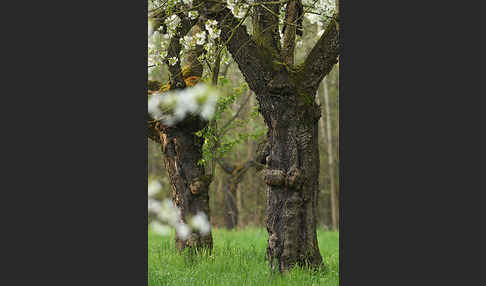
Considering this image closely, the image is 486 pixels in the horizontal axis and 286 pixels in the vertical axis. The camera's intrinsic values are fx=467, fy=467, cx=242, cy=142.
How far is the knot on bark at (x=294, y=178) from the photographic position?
5.47 metres

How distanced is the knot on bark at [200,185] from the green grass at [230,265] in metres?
0.58

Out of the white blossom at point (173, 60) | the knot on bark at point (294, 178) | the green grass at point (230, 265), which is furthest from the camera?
the white blossom at point (173, 60)

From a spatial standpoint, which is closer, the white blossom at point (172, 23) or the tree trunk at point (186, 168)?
the white blossom at point (172, 23)

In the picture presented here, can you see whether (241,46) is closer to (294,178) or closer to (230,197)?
(294,178)

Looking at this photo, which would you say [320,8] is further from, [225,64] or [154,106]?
[154,106]

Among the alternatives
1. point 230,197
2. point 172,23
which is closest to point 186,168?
point 230,197

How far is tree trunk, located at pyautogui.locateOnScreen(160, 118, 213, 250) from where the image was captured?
6.00 meters

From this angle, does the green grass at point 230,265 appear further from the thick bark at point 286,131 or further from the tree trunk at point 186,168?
the tree trunk at point 186,168

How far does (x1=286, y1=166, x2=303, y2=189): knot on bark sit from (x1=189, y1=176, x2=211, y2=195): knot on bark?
1.25 meters

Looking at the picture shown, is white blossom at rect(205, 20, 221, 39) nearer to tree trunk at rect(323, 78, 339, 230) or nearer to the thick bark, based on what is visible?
the thick bark

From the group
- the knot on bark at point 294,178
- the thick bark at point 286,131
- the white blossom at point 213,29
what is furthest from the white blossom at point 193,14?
the knot on bark at point 294,178

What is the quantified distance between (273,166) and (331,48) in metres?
1.59

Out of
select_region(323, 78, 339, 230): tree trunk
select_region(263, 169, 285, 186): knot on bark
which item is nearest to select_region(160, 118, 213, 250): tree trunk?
select_region(263, 169, 285, 186): knot on bark

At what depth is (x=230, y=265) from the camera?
5.41 metres
